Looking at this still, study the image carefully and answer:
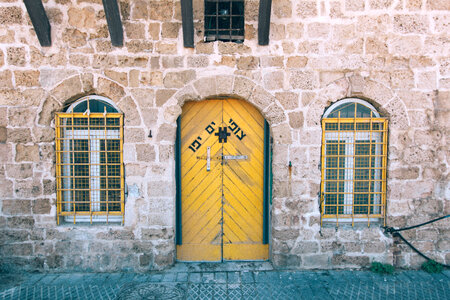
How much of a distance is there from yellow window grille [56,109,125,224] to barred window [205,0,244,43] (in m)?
1.77

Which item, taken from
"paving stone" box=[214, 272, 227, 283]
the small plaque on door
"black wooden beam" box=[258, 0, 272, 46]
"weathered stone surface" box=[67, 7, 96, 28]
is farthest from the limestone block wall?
"paving stone" box=[214, 272, 227, 283]

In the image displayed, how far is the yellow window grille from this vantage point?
13.8 ft

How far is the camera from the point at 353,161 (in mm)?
4320

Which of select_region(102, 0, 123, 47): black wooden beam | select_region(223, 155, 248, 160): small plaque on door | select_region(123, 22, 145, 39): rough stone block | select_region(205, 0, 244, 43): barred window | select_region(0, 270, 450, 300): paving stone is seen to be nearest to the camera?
select_region(0, 270, 450, 300): paving stone

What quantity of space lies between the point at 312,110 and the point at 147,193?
102 inches

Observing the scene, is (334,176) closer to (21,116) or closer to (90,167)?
(90,167)

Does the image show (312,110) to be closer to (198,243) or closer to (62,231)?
(198,243)

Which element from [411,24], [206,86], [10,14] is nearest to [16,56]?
[10,14]

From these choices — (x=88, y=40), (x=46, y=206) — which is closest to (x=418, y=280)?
(x=46, y=206)

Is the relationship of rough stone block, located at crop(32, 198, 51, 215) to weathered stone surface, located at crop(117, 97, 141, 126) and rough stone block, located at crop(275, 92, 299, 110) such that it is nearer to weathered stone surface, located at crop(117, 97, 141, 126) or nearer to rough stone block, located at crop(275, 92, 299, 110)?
weathered stone surface, located at crop(117, 97, 141, 126)

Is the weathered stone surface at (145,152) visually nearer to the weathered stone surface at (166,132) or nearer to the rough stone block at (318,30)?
the weathered stone surface at (166,132)

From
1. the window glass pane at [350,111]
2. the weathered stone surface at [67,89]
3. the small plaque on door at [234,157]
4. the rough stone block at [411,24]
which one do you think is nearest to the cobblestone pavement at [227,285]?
the small plaque on door at [234,157]

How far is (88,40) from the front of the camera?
4.07m

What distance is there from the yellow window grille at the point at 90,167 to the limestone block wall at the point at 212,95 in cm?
15
